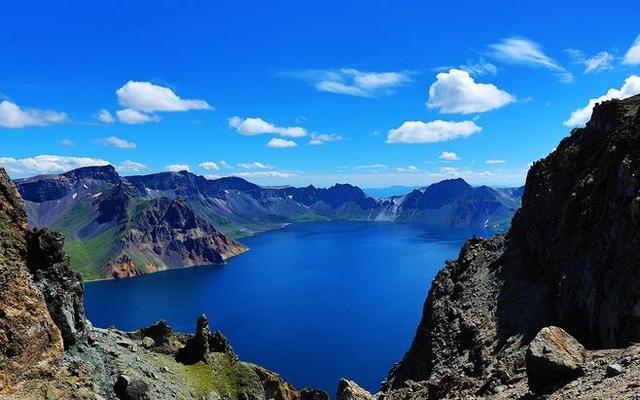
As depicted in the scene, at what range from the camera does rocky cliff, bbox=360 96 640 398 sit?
89.8 feet

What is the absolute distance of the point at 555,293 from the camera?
55.2 metres

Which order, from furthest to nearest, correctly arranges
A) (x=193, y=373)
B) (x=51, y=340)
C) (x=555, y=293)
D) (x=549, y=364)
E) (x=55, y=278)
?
(x=193, y=373) < (x=555, y=293) < (x=55, y=278) < (x=51, y=340) < (x=549, y=364)

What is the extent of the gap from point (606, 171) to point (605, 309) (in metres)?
17.1

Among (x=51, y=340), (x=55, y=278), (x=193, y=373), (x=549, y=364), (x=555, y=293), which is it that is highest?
(x=55, y=278)

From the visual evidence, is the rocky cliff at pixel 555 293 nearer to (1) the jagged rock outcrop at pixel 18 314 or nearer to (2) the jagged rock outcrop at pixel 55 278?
(1) the jagged rock outcrop at pixel 18 314

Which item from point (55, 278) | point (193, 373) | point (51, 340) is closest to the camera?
point (51, 340)

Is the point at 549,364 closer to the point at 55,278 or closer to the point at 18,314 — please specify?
the point at 18,314

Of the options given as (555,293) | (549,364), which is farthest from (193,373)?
(549,364)

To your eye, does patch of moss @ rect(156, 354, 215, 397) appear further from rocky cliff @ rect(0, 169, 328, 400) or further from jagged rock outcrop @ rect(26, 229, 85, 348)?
jagged rock outcrop @ rect(26, 229, 85, 348)

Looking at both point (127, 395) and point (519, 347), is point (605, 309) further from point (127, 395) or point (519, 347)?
point (127, 395)

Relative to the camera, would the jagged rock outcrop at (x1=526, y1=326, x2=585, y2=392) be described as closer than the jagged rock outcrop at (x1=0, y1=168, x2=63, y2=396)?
Yes

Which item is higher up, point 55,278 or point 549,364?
point 55,278

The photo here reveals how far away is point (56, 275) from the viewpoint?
49.9 meters

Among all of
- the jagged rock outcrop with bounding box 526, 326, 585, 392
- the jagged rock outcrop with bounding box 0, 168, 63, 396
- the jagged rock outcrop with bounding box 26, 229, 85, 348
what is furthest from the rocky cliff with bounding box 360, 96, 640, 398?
the jagged rock outcrop with bounding box 26, 229, 85, 348
